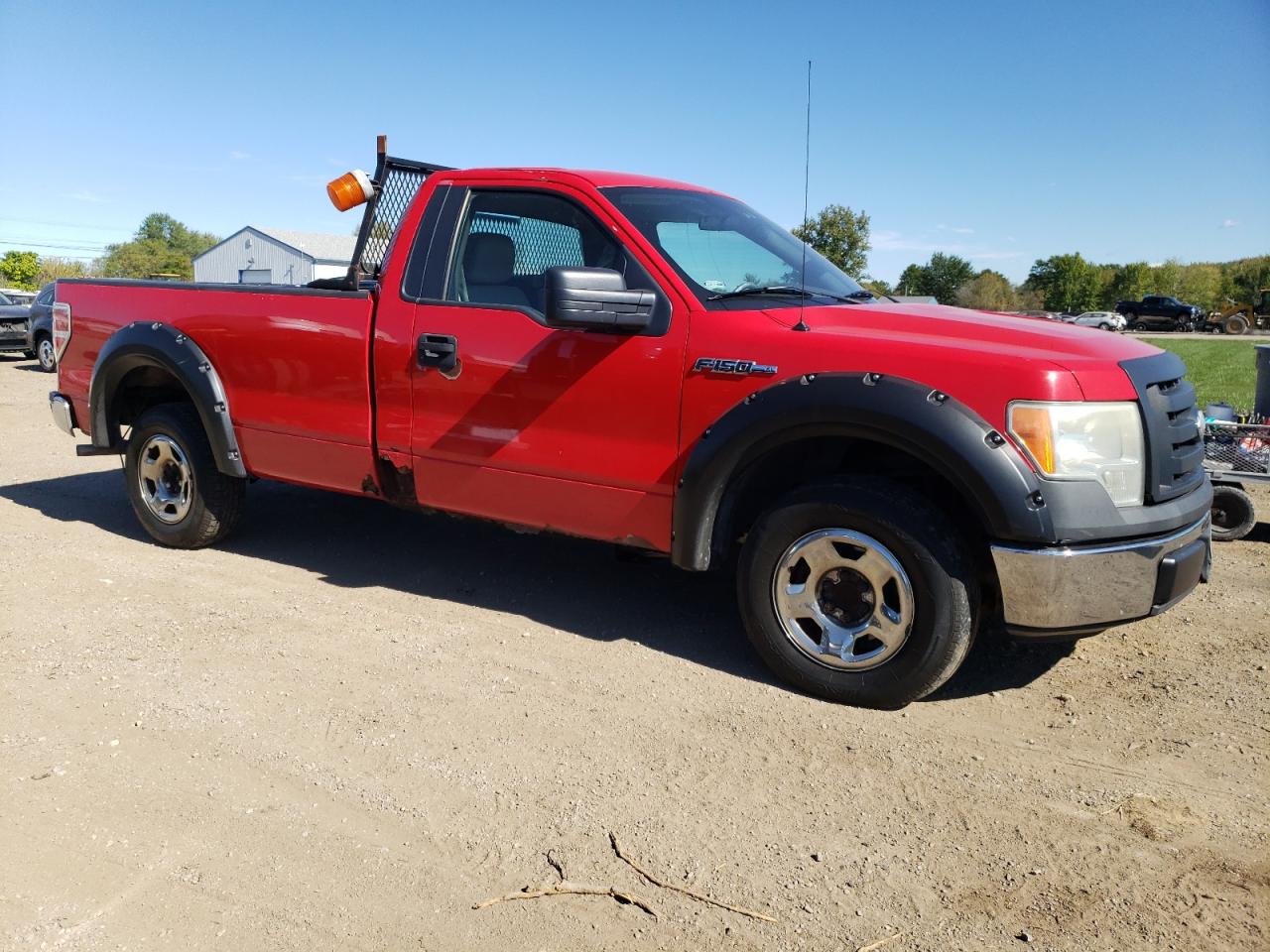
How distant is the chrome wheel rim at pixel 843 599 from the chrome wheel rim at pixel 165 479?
362 centimetres

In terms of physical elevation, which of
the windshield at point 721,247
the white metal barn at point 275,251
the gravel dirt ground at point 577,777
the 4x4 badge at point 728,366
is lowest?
the gravel dirt ground at point 577,777

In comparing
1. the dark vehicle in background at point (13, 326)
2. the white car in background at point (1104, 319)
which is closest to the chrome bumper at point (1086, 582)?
the white car in background at point (1104, 319)

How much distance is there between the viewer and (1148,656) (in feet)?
14.6

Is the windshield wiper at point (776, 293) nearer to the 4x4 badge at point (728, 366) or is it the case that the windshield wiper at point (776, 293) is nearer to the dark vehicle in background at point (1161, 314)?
the 4x4 badge at point (728, 366)

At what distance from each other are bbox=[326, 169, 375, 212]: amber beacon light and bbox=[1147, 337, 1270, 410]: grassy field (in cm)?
632

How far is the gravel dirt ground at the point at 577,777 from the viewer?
2.65 m

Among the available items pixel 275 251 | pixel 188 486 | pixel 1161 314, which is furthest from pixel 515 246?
pixel 1161 314

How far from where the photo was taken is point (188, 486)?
5.88m

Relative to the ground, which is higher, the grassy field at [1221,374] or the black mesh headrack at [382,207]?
the black mesh headrack at [382,207]

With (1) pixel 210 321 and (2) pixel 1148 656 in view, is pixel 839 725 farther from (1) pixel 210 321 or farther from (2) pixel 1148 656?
(1) pixel 210 321

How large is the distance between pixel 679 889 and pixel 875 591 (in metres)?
1.49

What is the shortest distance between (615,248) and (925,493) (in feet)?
5.36

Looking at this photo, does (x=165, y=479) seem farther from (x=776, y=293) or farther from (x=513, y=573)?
(x=776, y=293)

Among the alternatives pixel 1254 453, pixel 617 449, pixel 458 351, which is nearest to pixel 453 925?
pixel 617 449
